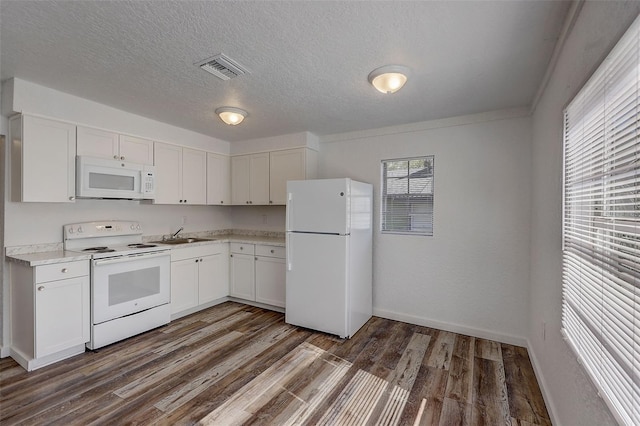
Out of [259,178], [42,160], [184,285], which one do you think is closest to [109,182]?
[42,160]

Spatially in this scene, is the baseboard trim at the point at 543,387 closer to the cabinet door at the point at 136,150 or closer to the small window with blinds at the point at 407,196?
the small window with blinds at the point at 407,196

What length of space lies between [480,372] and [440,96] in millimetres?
2448

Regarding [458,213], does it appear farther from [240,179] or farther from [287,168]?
[240,179]

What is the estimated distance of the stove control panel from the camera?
9.98 ft

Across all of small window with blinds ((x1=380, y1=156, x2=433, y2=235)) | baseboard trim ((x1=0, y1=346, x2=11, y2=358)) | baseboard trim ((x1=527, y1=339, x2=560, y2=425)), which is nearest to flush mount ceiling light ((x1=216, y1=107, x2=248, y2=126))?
small window with blinds ((x1=380, y1=156, x2=433, y2=235))

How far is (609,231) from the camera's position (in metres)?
1.22

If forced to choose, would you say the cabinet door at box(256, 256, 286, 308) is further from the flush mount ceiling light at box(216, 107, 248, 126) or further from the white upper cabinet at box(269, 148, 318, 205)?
the flush mount ceiling light at box(216, 107, 248, 126)

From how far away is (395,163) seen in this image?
3699 mm

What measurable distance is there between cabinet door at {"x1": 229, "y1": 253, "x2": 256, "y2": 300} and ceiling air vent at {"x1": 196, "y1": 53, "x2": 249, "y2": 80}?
8.07ft

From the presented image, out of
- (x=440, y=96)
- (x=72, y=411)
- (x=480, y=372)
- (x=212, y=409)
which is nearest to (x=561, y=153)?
(x=440, y=96)

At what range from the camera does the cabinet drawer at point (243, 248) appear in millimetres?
4051

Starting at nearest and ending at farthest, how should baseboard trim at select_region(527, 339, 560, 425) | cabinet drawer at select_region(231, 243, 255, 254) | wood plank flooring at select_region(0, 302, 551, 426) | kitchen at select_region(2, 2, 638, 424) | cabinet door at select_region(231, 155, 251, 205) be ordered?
baseboard trim at select_region(527, 339, 560, 425) → wood plank flooring at select_region(0, 302, 551, 426) → kitchen at select_region(2, 2, 638, 424) → cabinet drawer at select_region(231, 243, 255, 254) → cabinet door at select_region(231, 155, 251, 205)

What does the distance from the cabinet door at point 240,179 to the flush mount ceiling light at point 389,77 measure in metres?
2.64

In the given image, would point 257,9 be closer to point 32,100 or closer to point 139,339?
point 32,100
